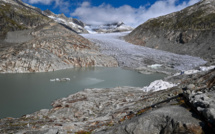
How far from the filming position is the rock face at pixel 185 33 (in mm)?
52631

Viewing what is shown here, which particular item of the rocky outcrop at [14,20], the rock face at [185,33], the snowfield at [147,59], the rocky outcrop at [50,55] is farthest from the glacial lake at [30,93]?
the rocky outcrop at [14,20]

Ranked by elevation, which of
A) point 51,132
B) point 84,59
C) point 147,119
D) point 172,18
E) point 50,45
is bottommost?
point 51,132

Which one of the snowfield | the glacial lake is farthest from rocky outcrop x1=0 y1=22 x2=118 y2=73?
the glacial lake

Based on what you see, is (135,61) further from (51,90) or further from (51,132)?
(51,132)

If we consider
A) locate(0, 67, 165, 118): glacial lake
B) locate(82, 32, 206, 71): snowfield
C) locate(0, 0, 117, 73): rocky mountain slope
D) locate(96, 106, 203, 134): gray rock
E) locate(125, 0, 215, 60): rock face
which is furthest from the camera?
locate(125, 0, 215, 60): rock face

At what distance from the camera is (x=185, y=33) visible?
59625 millimetres

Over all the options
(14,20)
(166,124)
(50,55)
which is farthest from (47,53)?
(14,20)

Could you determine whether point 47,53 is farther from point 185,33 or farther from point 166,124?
point 185,33

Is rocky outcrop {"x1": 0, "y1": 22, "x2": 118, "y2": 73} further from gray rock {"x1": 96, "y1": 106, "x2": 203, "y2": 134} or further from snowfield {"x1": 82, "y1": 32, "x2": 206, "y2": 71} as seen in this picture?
gray rock {"x1": 96, "y1": 106, "x2": 203, "y2": 134}

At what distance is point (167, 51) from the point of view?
59.1 m

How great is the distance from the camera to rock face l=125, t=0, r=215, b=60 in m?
52.6

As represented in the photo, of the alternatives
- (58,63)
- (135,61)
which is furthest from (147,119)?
(135,61)

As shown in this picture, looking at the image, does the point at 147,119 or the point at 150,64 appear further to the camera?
the point at 150,64

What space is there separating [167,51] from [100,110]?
50.8m
